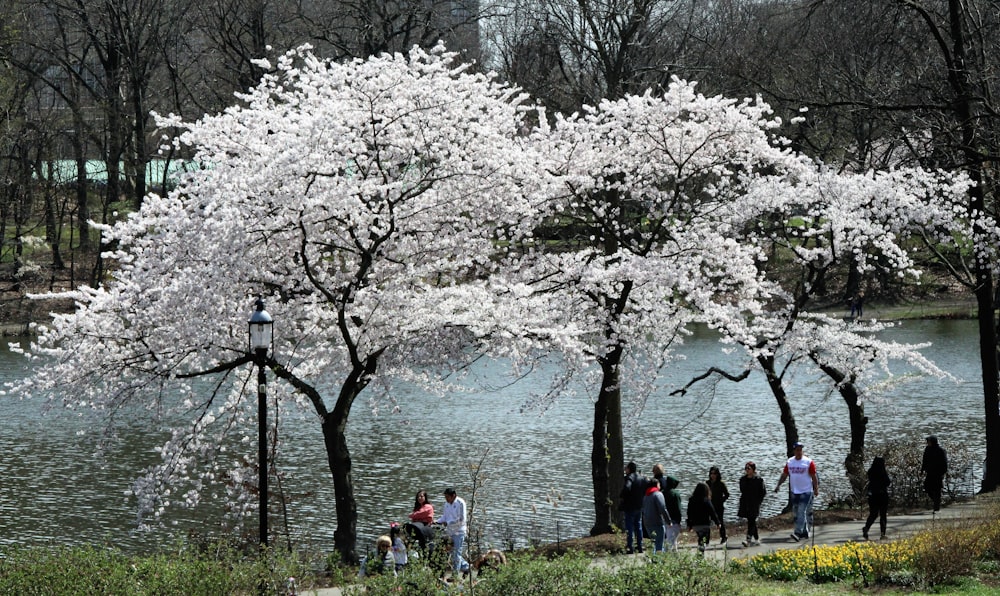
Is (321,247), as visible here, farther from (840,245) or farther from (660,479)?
(840,245)

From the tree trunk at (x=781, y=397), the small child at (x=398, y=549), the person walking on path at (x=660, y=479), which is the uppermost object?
the tree trunk at (x=781, y=397)

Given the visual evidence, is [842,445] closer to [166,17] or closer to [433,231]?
[433,231]

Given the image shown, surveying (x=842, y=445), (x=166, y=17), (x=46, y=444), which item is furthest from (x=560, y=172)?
(x=166, y=17)

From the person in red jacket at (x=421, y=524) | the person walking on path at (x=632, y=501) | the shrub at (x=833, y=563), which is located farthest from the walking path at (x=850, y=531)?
the person in red jacket at (x=421, y=524)

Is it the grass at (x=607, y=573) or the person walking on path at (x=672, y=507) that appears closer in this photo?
the grass at (x=607, y=573)

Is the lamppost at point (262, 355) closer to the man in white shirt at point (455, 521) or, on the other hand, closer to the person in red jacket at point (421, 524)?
the person in red jacket at point (421, 524)

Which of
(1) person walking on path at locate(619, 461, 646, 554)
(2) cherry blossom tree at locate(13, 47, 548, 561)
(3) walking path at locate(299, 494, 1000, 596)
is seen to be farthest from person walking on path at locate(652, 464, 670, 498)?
(2) cherry blossom tree at locate(13, 47, 548, 561)

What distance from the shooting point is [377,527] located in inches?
803

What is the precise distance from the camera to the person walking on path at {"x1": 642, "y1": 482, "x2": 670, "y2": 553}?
1658 cm

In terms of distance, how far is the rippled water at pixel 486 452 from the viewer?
20.8 m

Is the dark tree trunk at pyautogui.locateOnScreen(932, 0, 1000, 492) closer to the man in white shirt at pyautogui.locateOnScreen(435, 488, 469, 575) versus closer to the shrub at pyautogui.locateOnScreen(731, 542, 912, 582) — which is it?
the shrub at pyautogui.locateOnScreen(731, 542, 912, 582)

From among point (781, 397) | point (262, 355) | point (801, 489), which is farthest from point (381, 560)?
point (781, 397)

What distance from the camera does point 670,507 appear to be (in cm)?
1697

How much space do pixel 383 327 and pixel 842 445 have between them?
48.0ft
